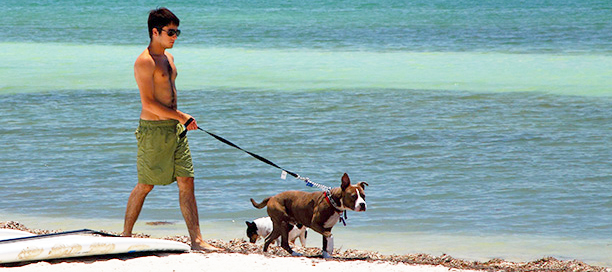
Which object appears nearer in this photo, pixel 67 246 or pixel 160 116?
pixel 67 246

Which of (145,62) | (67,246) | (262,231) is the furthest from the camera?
(262,231)

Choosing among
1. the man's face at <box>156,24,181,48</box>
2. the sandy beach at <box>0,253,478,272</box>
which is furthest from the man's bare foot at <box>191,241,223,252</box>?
the man's face at <box>156,24,181,48</box>

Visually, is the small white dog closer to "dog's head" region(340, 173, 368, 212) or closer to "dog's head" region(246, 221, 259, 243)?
"dog's head" region(246, 221, 259, 243)

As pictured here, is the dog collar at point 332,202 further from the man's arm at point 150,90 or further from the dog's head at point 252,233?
the dog's head at point 252,233

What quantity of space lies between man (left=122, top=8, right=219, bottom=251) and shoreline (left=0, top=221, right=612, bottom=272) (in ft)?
1.69

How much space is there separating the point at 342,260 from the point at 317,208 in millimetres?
420

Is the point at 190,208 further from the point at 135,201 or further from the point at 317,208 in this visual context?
the point at 317,208

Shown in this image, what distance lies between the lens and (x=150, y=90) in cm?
568

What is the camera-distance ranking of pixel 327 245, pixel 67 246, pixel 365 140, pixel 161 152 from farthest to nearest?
pixel 365 140 → pixel 327 245 → pixel 161 152 → pixel 67 246

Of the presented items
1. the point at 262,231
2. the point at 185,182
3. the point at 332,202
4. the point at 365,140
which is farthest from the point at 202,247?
the point at 365,140

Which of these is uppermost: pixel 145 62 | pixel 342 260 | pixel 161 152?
pixel 145 62

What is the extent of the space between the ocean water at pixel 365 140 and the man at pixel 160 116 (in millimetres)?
2015

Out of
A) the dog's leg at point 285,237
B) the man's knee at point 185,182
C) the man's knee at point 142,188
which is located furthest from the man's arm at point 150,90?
the dog's leg at point 285,237

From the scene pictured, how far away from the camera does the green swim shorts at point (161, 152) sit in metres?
5.76
